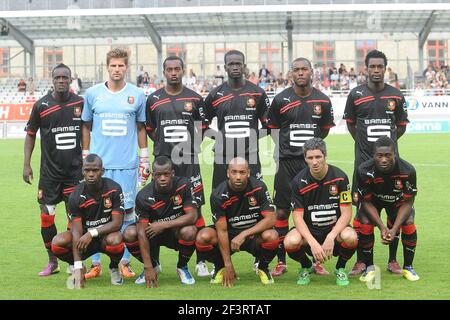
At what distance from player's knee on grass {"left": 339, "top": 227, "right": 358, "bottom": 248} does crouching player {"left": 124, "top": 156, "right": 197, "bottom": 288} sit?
1.40m

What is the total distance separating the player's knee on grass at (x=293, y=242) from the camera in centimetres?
806

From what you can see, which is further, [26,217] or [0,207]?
[0,207]

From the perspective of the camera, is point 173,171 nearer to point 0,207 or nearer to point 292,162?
point 292,162

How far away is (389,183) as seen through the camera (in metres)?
8.30

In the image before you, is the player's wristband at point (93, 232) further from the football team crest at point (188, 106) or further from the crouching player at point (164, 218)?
the football team crest at point (188, 106)

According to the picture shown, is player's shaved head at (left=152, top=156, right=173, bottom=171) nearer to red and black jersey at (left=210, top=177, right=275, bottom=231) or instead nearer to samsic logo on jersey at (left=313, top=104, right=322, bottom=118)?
red and black jersey at (left=210, top=177, right=275, bottom=231)

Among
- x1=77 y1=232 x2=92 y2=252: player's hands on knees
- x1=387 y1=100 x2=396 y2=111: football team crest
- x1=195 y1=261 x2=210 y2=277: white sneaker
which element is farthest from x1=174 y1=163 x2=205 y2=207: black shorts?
x1=387 y1=100 x2=396 y2=111: football team crest

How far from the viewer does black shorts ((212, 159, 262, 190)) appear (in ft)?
29.6

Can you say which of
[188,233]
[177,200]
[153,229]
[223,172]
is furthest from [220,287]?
[223,172]

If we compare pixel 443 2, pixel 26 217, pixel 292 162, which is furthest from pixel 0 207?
pixel 443 2

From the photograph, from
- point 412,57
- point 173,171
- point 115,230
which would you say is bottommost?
point 115,230

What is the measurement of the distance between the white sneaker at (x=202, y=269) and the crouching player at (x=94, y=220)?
81cm
